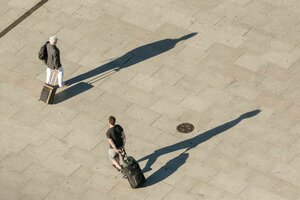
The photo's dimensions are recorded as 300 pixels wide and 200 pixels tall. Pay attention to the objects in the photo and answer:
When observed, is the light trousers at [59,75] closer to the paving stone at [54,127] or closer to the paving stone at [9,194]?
the paving stone at [54,127]

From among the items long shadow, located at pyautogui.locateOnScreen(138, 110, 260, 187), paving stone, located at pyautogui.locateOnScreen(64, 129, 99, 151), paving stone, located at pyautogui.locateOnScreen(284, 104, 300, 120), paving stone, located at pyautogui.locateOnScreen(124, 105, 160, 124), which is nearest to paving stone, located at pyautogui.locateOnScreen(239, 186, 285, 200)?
long shadow, located at pyautogui.locateOnScreen(138, 110, 260, 187)

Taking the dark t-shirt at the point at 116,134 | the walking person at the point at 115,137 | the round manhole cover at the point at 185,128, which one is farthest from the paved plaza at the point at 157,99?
the dark t-shirt at the point at 116,134

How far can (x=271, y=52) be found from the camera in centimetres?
3027

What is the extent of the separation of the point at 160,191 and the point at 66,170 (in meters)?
2.78

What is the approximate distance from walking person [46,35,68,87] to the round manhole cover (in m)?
4.08

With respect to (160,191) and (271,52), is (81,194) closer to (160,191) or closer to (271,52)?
(160,191)

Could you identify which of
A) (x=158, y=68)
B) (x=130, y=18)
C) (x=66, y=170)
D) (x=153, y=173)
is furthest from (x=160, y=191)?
(x=130, y=18)

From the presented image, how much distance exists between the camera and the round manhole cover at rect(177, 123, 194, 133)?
27.8 m

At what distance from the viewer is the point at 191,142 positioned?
27.5m

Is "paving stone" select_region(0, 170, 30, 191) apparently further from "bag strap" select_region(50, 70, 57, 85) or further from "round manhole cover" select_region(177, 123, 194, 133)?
"round manhole cover" select_region(177, 123, 194, 133)

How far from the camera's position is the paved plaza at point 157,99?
2642 centimetres

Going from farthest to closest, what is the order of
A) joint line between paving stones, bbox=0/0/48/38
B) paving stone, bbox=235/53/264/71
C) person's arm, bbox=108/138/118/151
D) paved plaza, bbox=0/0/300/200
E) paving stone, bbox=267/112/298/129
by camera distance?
1. joint line between paving stones, bbox=0/0/48/38
2. paving stone, bbox=235/53/264/71
3. paving stone, bbox=267/112/298/129
4. paved plaza, bbox=0/0/300/200
5. person's arm, bbox=108/138/118/151

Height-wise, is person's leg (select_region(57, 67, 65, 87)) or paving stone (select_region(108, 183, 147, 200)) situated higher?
person's leg (select_region(57, 67, 65, 87))

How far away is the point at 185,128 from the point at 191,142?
1.91ft
